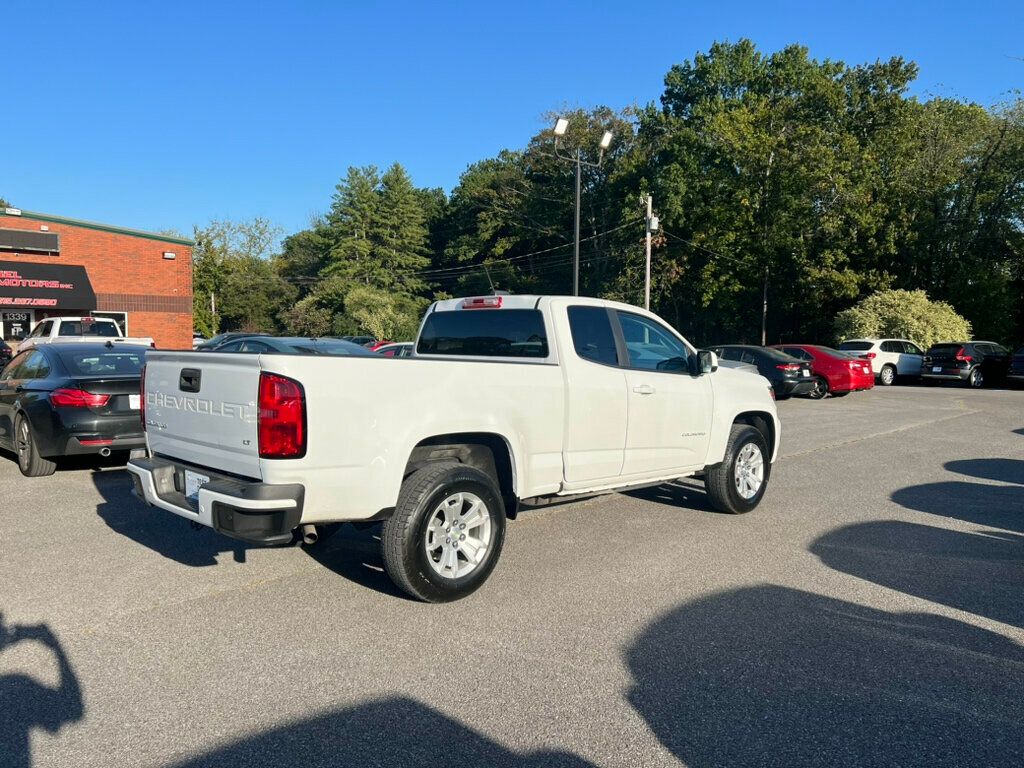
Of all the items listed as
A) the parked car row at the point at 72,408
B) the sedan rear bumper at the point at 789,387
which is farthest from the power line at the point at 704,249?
the parked car row at the point at 72,408

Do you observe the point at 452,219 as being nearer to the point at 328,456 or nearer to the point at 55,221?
the point at 55,221

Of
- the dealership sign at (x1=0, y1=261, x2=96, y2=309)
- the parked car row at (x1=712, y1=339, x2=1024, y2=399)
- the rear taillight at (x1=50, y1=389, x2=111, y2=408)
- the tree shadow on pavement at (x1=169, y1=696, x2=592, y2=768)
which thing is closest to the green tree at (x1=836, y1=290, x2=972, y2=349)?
the parked car row at (x1=712, y1=339, x2=1024, y2=399)

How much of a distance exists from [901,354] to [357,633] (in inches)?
1002

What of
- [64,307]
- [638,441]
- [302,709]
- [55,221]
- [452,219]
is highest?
[452,219]

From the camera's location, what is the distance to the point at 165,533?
600cm

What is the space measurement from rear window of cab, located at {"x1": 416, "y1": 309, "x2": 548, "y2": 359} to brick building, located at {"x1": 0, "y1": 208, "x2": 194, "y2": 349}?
2945 centimetres

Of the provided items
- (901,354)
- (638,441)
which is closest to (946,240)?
(901,354)

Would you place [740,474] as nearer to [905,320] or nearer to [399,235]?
[905,320]

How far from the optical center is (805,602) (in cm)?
462

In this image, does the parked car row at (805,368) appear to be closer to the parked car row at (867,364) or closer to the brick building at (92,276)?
the parked car row at (867,364)

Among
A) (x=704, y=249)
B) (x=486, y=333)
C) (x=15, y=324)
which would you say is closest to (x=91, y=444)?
(x=486, y=333)

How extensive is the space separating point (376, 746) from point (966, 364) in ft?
84.2

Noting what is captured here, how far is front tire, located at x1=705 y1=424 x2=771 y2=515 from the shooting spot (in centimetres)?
678

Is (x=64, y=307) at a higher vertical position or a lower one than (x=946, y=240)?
lower
